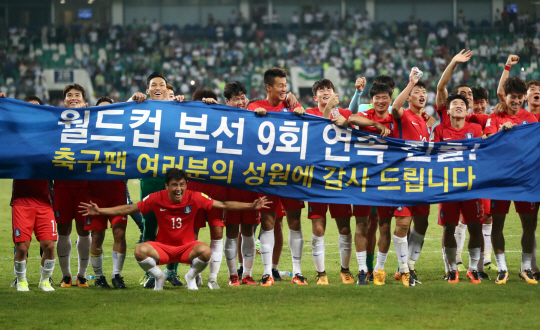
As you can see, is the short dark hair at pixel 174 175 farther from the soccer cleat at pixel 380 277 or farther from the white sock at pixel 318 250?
the soccer cleat at pixel 380 277

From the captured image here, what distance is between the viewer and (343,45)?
3716 cm

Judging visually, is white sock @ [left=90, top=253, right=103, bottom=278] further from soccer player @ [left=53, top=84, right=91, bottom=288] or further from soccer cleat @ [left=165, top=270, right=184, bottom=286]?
soccer cleat @ [left=165, top=270, right=184, bottom=286]

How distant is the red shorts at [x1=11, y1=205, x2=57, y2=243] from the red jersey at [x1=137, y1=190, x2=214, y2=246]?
955mm

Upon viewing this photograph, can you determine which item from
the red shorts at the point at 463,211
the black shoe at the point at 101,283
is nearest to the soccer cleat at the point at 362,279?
the red shorts at the point at 463,211

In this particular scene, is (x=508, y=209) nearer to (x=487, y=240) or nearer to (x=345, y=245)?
(x=487, y=240)

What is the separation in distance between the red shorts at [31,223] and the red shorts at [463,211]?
13.5 ft

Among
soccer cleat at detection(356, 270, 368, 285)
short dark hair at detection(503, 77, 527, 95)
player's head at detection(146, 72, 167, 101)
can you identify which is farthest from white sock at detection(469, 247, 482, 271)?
player's head at detection(146, 72, 167, 101)

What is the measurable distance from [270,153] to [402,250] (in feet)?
5.70

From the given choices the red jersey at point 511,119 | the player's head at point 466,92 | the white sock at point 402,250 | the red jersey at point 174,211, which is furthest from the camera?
the player's head at point 466,92

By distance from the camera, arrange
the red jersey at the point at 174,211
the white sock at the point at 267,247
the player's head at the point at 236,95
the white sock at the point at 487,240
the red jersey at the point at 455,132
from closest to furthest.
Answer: the red jersey at the point at 174,211
the white sock at the point at 267,247
the red jersey at the point at 455,132
the player's head at the point at 236,95
the white sock at the point at 487,240

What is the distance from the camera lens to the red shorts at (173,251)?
6328 millimetres

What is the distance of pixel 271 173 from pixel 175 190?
1.05 metres

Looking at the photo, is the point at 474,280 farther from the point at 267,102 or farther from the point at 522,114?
the point at 267,102

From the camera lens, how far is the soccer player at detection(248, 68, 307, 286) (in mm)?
6746
